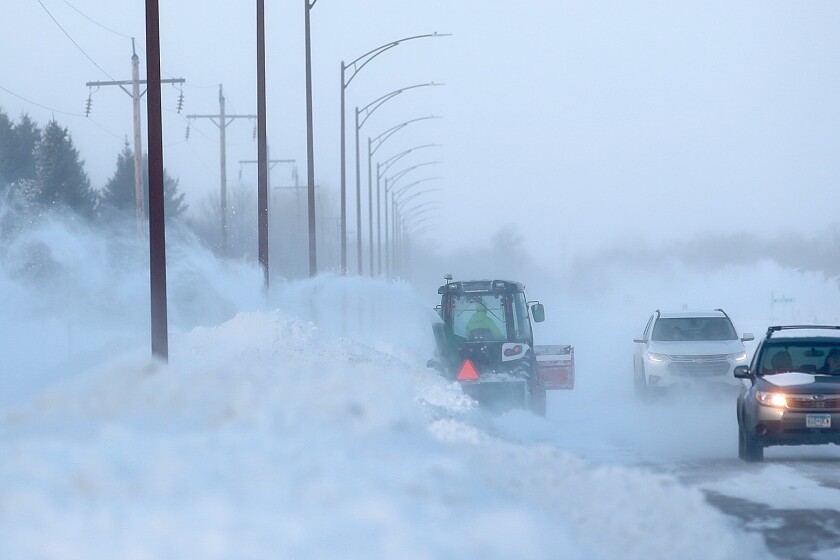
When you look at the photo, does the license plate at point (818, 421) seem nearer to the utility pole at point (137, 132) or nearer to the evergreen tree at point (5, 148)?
the utility pole at point (137, 132)

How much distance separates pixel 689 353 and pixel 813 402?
906 cm

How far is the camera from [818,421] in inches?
603

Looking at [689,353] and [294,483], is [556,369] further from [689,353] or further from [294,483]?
[294,483]

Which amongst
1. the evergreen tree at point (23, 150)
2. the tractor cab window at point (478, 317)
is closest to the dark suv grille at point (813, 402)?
A: the tractor cab window at point (478, 317)

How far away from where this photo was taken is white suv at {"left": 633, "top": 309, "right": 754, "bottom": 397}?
2430cm

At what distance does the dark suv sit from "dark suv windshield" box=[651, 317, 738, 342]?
903 centimetres

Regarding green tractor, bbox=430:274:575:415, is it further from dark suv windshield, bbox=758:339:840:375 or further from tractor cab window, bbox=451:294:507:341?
dark suv windshield, bbox=758:339:840:375

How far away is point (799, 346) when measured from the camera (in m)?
16.6

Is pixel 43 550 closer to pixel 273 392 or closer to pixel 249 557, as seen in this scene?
pixel 249 557

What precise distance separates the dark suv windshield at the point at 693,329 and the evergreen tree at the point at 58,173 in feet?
152

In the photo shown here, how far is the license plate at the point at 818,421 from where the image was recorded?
50.1 feet

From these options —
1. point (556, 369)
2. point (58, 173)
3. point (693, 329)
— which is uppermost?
point (58, 173)

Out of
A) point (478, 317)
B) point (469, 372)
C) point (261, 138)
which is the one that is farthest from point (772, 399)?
point (261, 138)

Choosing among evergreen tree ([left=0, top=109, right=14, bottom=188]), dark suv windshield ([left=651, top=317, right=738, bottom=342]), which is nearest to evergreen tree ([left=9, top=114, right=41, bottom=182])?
evergreen tree ([left=0, top=109, right=14, bottom=188])
